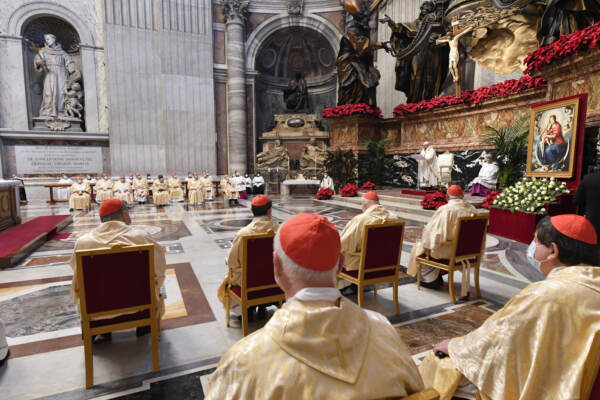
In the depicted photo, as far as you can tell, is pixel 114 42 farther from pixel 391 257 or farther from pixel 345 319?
pixel 345 319

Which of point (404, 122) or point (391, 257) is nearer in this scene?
point (391, 257)

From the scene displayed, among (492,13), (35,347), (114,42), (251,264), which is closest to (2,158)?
(114,42)

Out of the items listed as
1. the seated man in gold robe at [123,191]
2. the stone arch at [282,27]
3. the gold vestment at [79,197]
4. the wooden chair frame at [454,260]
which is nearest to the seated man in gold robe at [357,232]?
the wooden chair frame at [454,260]

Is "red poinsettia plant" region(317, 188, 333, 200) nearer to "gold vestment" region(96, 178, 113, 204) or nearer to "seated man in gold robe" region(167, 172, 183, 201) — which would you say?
"seated man in gold robe" region(167, 172, 183, 201)

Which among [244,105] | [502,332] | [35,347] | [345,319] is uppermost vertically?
[244,105]

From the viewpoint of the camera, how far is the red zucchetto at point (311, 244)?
1006 mm

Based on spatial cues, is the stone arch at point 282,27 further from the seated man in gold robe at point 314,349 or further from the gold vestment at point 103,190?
the seated man in gold robe at point 314,349

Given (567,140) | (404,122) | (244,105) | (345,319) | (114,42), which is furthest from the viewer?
(244,105)

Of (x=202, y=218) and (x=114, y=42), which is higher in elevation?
(x=114, y=42)

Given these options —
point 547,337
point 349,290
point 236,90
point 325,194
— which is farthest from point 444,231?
point 236,90

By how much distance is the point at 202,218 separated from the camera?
28.8 feet

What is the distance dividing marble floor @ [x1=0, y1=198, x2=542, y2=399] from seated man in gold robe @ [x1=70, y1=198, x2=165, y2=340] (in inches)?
16.0

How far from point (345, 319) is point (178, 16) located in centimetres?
1819

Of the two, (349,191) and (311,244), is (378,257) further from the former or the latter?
(349,191)
